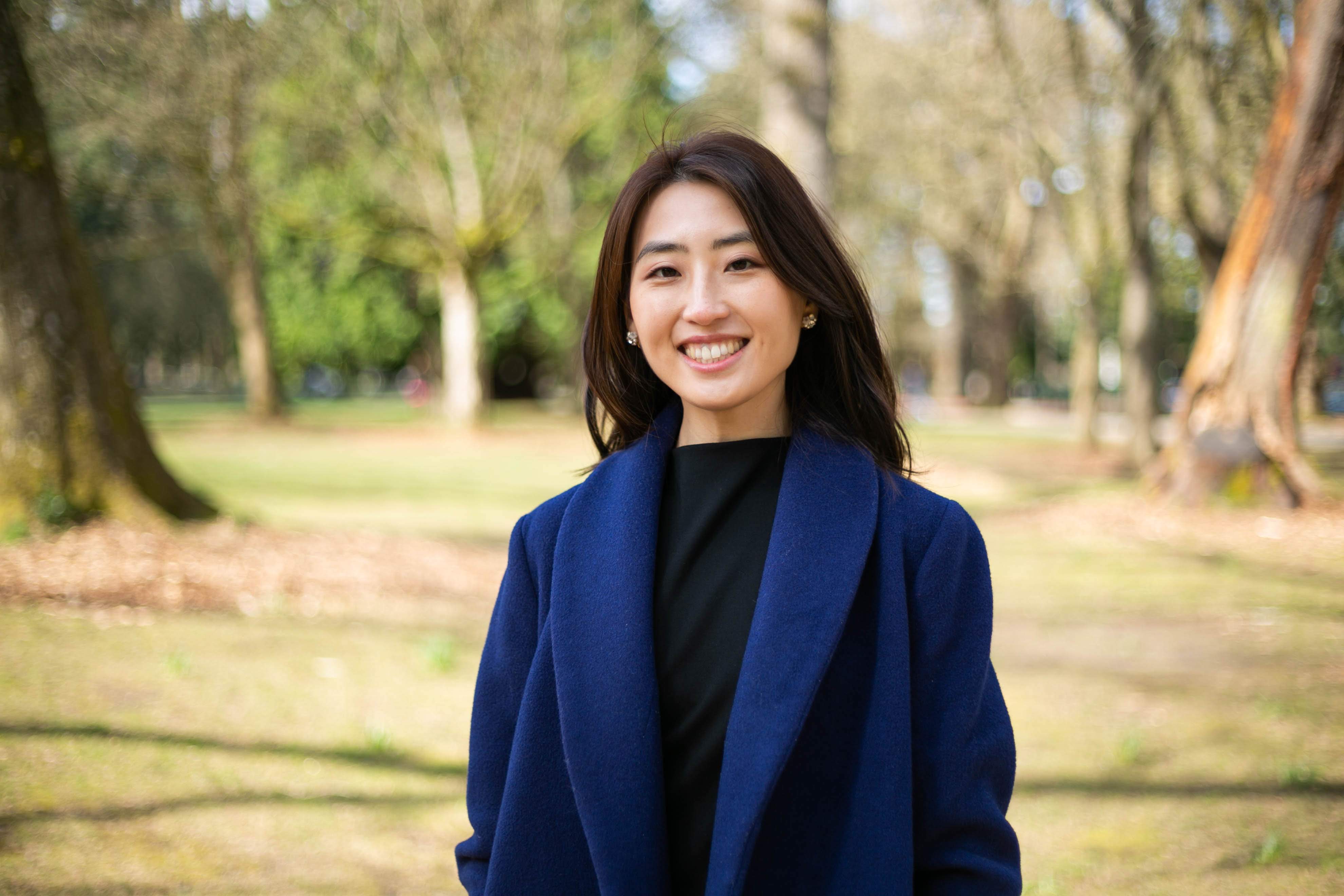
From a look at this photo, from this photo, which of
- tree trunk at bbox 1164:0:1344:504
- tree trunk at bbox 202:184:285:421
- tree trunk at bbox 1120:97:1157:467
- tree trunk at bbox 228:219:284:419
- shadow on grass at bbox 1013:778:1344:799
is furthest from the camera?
tree trunk at bbox 228:219:284:419

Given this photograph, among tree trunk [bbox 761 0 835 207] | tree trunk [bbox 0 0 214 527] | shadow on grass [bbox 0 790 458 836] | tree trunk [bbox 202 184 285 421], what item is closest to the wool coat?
shadow on grass [bbox 0 790 458 836]

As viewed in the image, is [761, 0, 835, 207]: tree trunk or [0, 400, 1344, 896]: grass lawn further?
[761, 0, 835, 207]: tree trunk

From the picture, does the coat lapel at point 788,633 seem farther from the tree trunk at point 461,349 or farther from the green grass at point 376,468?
the tree trunk at point 461,349

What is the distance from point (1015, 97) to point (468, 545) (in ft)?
35.2

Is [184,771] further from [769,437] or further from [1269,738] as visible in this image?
[1269,738]

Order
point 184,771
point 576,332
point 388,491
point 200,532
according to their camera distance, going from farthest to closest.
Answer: point 576,332
point 388,491
point 200,532
point 184,771

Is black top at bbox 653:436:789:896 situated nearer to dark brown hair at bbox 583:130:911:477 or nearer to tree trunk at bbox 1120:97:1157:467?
dark brown hair at bbox 583:130:911:477

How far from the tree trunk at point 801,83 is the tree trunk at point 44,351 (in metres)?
5.82

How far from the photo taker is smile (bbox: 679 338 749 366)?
1.81 meters

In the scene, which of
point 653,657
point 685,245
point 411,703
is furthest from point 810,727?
point 411,703

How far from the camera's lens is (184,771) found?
4.01 m

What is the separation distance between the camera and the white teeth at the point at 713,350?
1812 mm

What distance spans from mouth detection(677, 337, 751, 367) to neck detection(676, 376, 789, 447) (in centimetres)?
10

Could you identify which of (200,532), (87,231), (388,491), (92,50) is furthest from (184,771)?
(87,231)
